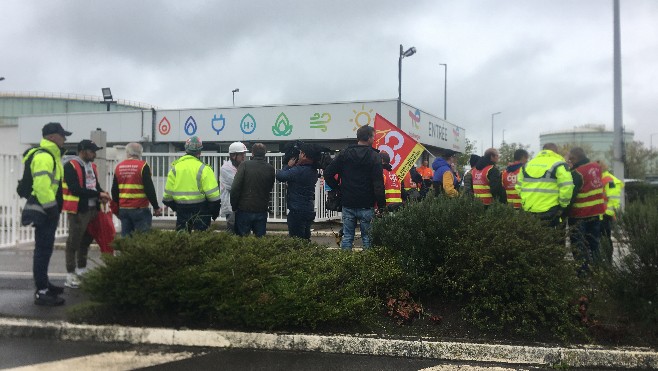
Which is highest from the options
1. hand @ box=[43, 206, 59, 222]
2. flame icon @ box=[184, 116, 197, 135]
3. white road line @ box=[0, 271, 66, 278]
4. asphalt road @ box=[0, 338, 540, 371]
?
flame icon @ box=[184, 116, 197, 135]

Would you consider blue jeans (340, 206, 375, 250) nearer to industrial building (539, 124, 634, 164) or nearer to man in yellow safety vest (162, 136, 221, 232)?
man in yellow safety vest (162, 136, 221, 232)

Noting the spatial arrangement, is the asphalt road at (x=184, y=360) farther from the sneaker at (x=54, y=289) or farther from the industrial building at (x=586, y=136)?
the industrial building at (x=586, y=136)

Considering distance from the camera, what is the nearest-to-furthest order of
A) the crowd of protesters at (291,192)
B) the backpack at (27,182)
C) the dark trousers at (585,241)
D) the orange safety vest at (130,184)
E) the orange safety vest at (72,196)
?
the dark trousers at (585,241) → the backpack at (27,182) → the orange safety vest at (72,196) → the crowd of protesters at (291,192) → the orange safety vest at (130,184)

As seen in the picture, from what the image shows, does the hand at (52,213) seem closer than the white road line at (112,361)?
No

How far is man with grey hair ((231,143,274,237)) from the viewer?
7184mm

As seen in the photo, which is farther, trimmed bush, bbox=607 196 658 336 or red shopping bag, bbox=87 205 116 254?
red shopping bag, bbox=87 205 116 254

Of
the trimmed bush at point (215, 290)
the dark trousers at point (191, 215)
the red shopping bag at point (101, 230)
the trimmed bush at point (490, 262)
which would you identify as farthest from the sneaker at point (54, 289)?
the trimmed bush at point (490, 262)

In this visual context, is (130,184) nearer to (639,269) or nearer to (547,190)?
(547,190)

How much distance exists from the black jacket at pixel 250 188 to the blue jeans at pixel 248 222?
7 cm

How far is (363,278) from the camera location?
5.46 m

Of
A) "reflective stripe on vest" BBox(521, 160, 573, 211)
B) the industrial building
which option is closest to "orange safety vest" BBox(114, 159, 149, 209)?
"reflective stripe on vest" BBox(521, 160, 573, 211)

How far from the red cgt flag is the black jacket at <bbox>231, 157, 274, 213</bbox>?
216 cm

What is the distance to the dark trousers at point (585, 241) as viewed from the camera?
551 centimetres

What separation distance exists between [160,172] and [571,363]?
1023 centimetres
